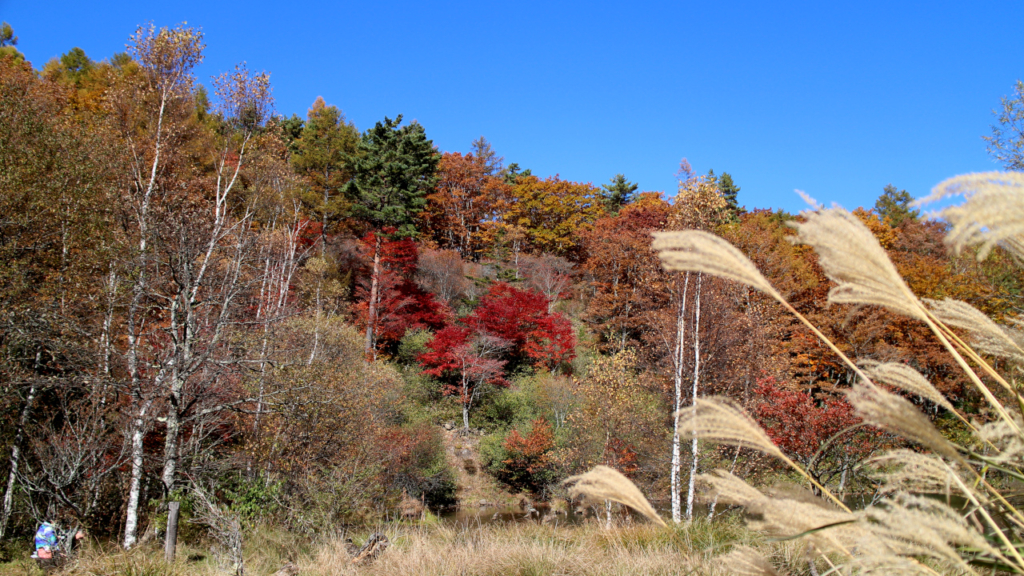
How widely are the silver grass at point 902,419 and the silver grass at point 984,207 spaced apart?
0.46 m

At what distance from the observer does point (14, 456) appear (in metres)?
9.37

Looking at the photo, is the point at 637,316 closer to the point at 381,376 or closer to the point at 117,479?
the point at 381,376

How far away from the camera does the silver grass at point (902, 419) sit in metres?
1.19

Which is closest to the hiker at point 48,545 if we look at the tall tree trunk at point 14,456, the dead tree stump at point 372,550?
the tall tree trunk at point 14,456

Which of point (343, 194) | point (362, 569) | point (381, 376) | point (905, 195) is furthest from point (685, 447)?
point (905, 195)

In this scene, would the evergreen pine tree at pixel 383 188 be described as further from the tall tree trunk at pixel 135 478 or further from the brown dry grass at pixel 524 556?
the brown dry grass at pixel 524 556

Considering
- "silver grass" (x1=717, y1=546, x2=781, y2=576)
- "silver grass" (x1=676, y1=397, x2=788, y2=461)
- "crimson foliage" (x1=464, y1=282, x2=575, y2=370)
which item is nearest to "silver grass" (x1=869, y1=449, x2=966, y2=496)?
"silver grass" (x1=676, y1=397, x2=788, y2=461)

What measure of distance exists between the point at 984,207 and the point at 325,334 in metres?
17.2

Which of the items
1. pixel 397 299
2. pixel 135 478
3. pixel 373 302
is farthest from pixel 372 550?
pixel 397 299

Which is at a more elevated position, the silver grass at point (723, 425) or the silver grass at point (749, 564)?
the silver grass at point (723, 425)

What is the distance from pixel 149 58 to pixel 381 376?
413 inches

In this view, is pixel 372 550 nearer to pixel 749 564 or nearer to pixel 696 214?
pixel 749 564

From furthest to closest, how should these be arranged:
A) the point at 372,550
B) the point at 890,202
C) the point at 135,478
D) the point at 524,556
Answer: the point at 890,202, the point at 135,478, the point at 372,550, the point at 524,556

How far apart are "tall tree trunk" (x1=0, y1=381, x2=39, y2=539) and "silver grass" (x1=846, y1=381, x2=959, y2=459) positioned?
467 inches
